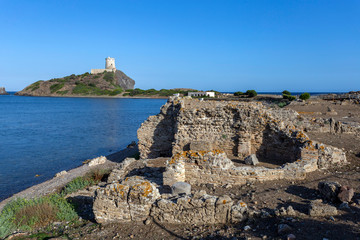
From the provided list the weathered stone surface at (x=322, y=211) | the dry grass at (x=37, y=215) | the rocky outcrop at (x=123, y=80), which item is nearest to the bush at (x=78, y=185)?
the dry grass at (x=37, y=215)

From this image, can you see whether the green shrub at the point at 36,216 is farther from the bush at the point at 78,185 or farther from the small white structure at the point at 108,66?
the small white structure at the point at 108,66

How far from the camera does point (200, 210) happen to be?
5449 mm

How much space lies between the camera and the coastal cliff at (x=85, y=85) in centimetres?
11631

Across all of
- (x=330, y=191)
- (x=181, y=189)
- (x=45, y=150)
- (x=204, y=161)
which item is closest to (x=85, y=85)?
(x=45, y=150)

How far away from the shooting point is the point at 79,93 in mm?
115500

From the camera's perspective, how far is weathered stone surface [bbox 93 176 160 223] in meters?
5.80

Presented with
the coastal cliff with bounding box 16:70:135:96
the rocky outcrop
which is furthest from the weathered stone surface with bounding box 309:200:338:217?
the rocky outcrop

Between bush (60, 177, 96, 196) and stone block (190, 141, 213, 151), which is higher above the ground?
stone block (190, 141, 213, 151)

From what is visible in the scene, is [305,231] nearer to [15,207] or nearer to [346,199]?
[346,199]

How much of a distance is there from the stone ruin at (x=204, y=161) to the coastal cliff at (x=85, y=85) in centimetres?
10728

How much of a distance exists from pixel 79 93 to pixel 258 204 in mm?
120035

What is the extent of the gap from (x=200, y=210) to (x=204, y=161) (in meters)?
2.62

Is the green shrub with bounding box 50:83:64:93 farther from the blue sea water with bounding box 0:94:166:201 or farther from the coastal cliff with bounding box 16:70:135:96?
the blue sea water with bounding box 0:94:166:201

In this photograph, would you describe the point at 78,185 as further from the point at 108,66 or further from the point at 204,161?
the point at 108,66
